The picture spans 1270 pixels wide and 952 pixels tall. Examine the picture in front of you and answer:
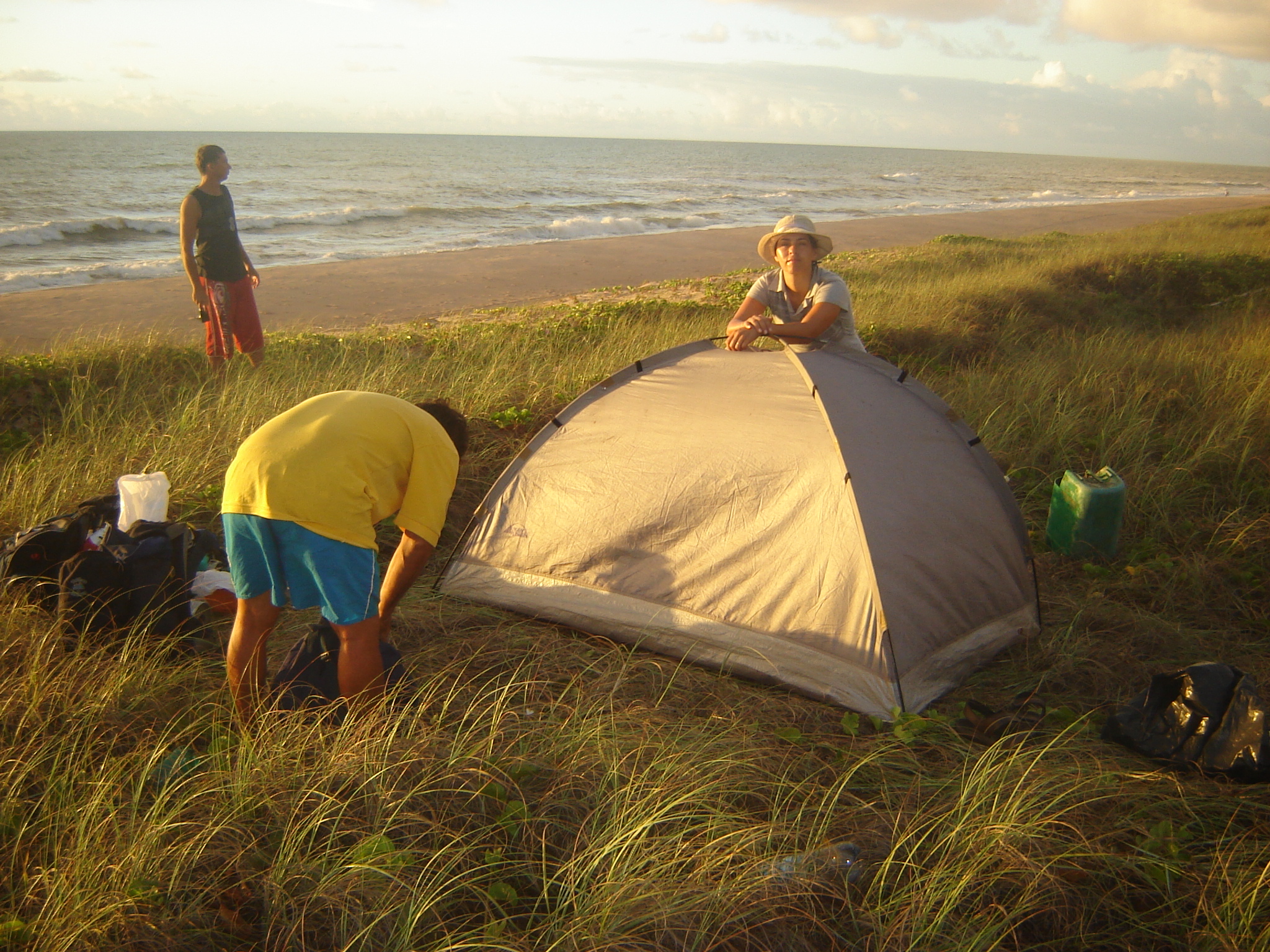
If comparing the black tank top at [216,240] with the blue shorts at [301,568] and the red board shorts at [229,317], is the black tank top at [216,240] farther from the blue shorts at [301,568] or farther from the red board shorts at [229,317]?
the blue shorts at [301,568]

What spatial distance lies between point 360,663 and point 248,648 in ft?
1.31

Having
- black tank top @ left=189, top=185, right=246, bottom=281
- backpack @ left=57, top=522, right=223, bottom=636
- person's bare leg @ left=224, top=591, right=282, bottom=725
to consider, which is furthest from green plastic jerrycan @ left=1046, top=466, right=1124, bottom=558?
black tank top @ left=189, top=185, right=246, bottom=281

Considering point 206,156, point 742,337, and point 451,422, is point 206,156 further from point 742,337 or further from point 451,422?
point 742,337

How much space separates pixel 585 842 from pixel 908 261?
40.5 feet

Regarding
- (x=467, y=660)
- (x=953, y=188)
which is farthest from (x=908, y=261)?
(x=953, y=188)

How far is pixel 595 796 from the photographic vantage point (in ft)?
8.05

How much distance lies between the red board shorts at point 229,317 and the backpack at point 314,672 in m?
4.29

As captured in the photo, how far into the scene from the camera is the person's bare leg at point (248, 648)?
110 inches

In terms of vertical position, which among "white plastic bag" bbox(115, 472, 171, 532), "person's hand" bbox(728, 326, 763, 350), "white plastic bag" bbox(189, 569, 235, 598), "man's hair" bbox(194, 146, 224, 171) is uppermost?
"man's hair" bbox(194, 146, 224, 171)

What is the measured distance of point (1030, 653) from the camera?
3768 mm

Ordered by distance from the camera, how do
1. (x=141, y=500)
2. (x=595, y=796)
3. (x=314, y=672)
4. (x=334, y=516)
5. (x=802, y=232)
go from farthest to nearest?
(x=802, y=232) → (x=141, y=500) → (x=314, y=672) → (x=334, y=516) → (x=595, y=796)

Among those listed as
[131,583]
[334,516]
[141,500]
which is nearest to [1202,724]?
[334,516]

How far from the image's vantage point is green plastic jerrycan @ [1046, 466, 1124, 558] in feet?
14.8

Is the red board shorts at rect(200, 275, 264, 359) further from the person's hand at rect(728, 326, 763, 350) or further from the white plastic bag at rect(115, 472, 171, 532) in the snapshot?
the person's hand at rect(728, 326, 763, 350)
